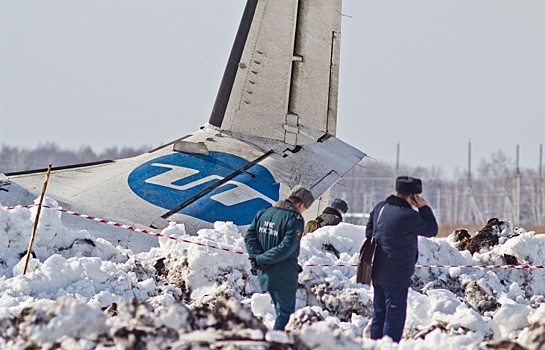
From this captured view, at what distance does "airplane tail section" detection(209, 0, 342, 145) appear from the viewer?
12961 millimetres

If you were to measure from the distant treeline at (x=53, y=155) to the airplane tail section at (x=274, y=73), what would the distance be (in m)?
97.8

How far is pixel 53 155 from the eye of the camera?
129 metres

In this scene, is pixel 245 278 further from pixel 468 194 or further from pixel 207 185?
pixel 468 194

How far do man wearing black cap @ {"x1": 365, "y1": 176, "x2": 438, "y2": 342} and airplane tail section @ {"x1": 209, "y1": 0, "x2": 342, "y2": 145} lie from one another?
5430mm

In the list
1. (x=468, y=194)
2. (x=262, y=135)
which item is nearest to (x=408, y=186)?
(x=262, y=135)

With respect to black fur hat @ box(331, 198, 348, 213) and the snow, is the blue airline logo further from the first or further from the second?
black fur hat @ box(331, 198, 348, 213)

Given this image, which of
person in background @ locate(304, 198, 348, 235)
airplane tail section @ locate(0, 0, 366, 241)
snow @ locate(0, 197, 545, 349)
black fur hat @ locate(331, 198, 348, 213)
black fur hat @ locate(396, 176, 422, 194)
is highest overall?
airplane tail section @ locate(0, 0, 366, 241)

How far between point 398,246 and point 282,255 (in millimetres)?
899

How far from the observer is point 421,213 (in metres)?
7.65

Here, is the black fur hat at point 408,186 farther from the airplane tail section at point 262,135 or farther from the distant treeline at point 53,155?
the distant treeline at point 53,155

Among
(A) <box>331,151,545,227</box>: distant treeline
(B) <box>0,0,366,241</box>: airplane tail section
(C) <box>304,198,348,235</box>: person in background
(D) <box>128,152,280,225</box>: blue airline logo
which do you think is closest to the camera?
(D) <box>128,152,280,225</box>: blue airline logo

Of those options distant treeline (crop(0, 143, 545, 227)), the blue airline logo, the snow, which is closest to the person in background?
the blue airline logo

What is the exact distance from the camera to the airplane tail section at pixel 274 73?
1296cm

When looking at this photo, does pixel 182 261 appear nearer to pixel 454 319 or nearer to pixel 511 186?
pixel 454 319
